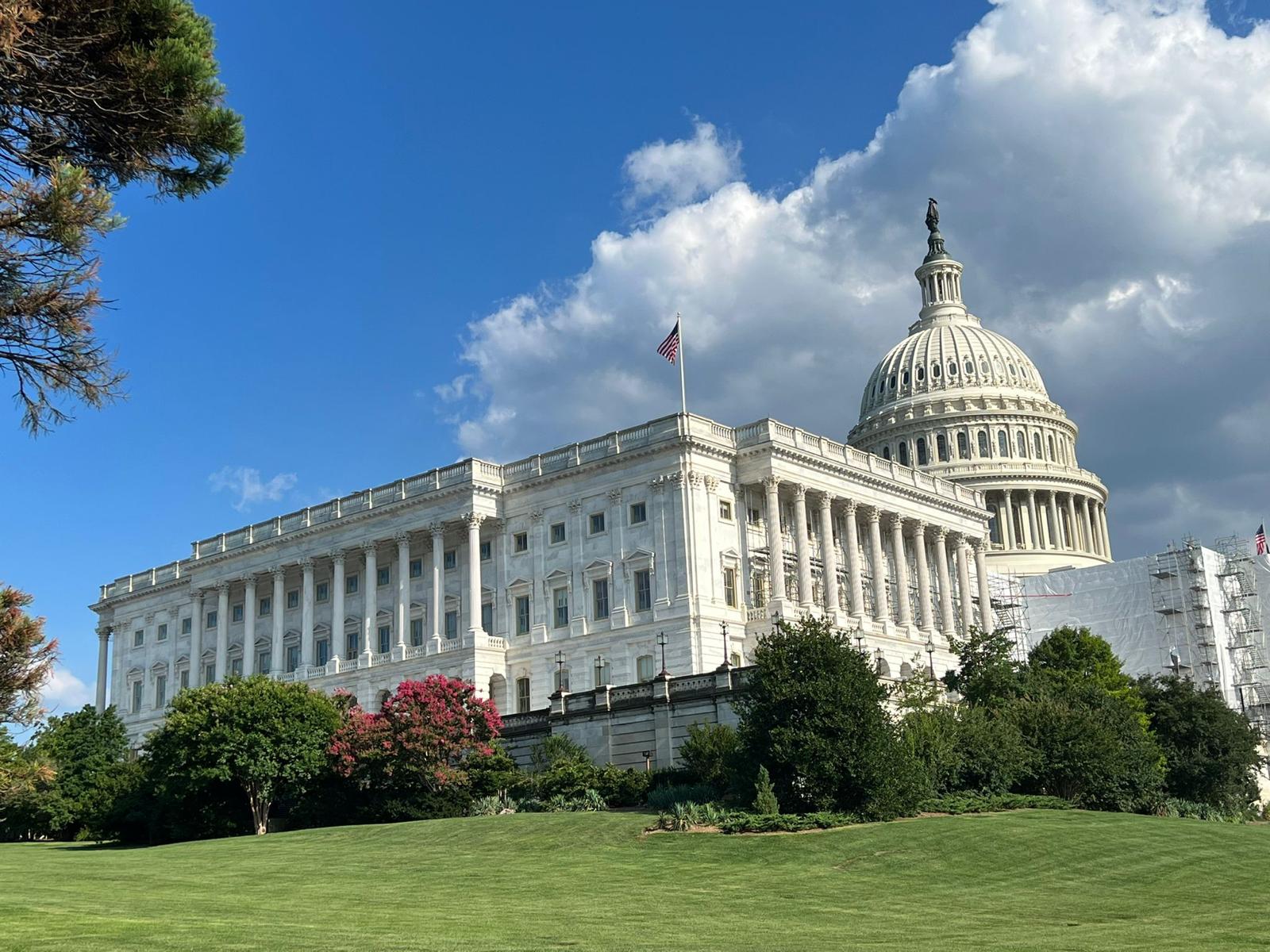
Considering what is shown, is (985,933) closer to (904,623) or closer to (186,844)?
(186,844)

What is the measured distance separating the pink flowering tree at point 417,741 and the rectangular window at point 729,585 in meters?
25.8

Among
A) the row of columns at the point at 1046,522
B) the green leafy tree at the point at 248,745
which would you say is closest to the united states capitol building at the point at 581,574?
the green leafy tree at the point at 248,745

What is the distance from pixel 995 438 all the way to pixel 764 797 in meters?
103

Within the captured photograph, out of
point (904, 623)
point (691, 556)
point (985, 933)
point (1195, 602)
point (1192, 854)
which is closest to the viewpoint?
point (985, 933)

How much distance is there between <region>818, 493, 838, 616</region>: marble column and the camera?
89000mm

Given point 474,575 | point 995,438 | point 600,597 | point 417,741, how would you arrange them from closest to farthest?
point 417,741 < point 600,597 < point 474,575 < point 995,438

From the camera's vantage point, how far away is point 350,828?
56.3 m

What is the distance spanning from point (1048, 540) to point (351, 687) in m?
74.7

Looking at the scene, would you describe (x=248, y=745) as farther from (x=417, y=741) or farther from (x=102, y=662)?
(x=102, y=662)

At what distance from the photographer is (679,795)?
177 ft

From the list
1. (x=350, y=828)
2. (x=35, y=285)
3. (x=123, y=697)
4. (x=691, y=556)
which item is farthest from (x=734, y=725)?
(x=123, y=697)

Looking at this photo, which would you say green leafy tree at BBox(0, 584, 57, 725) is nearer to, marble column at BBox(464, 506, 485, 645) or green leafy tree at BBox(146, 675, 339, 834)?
green leafy tree at BBox(146, 675, 339, 834)

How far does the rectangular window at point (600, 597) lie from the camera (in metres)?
87.7

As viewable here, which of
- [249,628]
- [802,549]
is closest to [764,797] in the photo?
[802,549]
